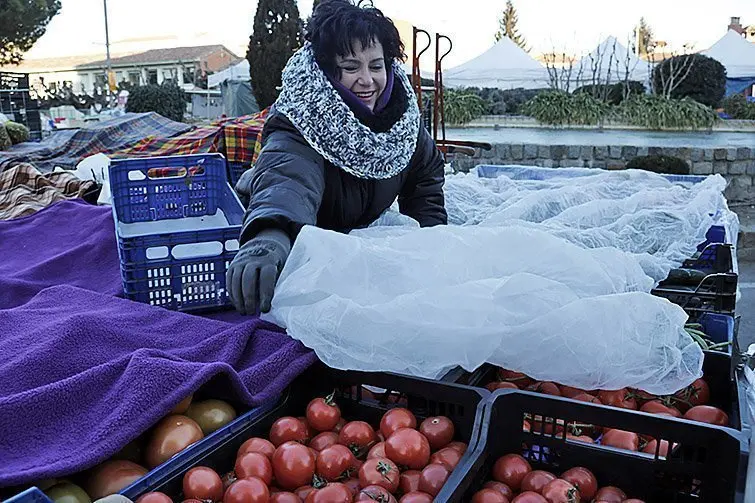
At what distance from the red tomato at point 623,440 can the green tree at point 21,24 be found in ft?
98.5

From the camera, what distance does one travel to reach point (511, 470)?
141cm

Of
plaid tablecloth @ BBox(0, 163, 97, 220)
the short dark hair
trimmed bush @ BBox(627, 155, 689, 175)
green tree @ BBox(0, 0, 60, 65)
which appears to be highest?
green tree @ BBox(0, 0, 60, 65)

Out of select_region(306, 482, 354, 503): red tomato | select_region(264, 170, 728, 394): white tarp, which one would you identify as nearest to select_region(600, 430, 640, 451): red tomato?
select_region(264, 170, 728, 394): white tarp

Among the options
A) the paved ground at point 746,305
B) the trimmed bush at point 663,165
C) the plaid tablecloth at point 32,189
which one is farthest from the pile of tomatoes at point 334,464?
the trimmed bush at point 663,165

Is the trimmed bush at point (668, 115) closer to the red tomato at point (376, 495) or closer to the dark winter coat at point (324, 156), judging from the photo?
the dark winter coat at point (324, 156)

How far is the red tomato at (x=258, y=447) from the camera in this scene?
4.74ft

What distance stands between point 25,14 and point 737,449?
31779 millimetres

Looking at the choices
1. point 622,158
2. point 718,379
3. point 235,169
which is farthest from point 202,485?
point 622,158

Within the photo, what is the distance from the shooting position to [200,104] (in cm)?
2716

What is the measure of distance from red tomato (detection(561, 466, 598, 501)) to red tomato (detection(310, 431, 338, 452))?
49 cm

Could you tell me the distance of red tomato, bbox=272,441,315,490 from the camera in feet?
4.61

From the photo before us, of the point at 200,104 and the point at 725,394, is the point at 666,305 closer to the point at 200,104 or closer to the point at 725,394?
the point at 725,394

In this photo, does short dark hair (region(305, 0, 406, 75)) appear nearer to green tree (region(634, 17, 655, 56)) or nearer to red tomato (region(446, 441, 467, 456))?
red tomato (region(446, 441, 467, 456))

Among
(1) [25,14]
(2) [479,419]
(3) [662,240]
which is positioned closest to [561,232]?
(3) [662,240]
